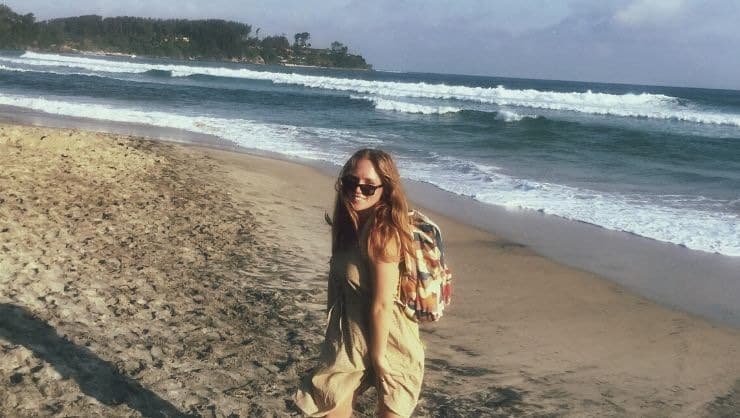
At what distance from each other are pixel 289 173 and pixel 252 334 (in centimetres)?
737

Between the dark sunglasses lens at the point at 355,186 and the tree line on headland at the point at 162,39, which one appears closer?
the dark sunglasses lens at the point at 355,186

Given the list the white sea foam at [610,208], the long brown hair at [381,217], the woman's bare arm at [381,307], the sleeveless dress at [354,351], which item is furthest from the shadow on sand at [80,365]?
the white sea foam at [610,208]

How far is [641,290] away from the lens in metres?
6.30

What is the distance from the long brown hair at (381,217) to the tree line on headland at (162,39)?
117m

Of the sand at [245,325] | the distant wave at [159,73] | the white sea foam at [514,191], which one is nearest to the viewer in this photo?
the sand at [245,325]

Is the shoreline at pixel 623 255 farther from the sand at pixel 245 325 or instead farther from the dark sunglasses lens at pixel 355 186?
the dark sunglasses lens at pixel 355 186

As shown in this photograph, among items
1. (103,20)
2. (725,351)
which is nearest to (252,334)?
(725,351)

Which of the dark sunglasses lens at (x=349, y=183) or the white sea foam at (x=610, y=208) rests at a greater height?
the dark sunglasses lens at (x=349, y=183)

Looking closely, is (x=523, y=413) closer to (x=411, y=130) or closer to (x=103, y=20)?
(x=411, y=130)

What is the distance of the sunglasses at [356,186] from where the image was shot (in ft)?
7.50

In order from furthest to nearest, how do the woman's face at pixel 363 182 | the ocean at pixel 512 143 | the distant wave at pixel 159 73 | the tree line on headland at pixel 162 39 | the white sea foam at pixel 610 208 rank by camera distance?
the tree line on headland at pixel 162 39 < the distant wave at pixel 159 73 < the ocean at pixel 512 143 < the white sea foam at pixel 610 208 < the woman's face at pixel 363 182

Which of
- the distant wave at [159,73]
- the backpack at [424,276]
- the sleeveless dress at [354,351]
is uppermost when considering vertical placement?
the distant wave at [159,73]

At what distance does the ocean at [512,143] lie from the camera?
1011 cm

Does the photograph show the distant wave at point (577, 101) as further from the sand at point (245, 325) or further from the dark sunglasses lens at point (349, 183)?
the dark sunglasses lens at point (349, 183)
